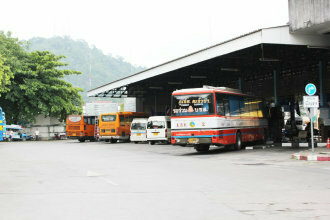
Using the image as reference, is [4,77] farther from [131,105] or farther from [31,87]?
[131,105]

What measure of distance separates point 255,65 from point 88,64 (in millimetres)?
147523

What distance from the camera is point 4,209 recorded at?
704 cm

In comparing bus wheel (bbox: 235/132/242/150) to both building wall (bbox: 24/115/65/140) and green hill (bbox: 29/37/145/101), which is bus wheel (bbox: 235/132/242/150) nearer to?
building wall (bbox: 24/115/65/140)

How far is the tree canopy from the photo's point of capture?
48.1 m

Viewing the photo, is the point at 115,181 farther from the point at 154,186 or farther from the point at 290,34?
the point at 290,34

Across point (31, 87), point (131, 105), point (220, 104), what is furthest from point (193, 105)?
point (131, 105)

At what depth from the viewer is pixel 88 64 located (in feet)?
570

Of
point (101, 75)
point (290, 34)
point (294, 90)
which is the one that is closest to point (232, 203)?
point (290, 34)

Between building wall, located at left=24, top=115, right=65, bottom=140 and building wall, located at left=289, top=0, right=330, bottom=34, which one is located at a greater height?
building wall, located at left=289, top=0, right=330, bottom=34

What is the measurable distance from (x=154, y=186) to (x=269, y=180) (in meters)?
2.84

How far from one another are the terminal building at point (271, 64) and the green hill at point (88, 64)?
111 m

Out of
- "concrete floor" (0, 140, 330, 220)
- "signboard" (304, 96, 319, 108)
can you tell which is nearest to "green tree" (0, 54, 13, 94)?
"signboard" (304, 96, 319, 108)

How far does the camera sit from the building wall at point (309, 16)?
18938 mm

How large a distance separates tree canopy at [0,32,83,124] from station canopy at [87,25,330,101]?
7545 millimetres
